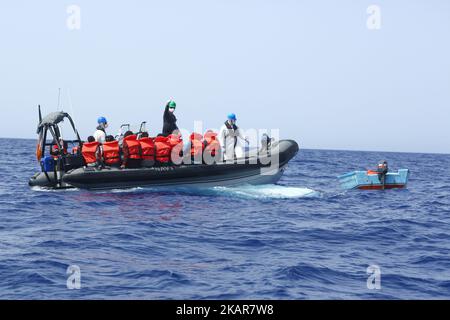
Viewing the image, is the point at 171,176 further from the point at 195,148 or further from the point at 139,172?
the point at 195,148

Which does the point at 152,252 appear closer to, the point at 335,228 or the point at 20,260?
the point at 20,260

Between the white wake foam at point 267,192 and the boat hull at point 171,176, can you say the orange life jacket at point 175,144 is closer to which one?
the boat hull at point 171,176

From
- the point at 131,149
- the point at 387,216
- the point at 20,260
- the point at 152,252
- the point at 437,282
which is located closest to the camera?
the point at 437,282

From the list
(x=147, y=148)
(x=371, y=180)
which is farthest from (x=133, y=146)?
(x=371, y=180)

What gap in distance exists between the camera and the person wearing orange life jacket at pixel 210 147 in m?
16.2

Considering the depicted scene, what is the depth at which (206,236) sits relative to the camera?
9.99 m

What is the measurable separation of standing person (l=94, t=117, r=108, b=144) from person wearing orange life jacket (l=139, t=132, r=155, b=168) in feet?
4.50

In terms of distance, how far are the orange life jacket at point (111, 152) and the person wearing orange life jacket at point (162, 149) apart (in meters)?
1.20

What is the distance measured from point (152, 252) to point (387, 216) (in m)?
7.18

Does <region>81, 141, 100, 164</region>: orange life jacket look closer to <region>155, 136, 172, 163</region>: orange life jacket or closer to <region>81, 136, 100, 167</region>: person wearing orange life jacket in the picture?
<region>81, 136, 100, 167</region>: person wearing orange life jacket

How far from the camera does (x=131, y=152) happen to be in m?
15.7

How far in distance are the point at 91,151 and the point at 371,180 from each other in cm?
1055

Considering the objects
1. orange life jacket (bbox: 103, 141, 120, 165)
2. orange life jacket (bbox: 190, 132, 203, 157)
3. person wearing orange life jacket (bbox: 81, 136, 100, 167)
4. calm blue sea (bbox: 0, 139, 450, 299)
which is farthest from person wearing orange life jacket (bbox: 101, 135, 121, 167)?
orange life jacket (bbox: 190, 132, 203, 157)
